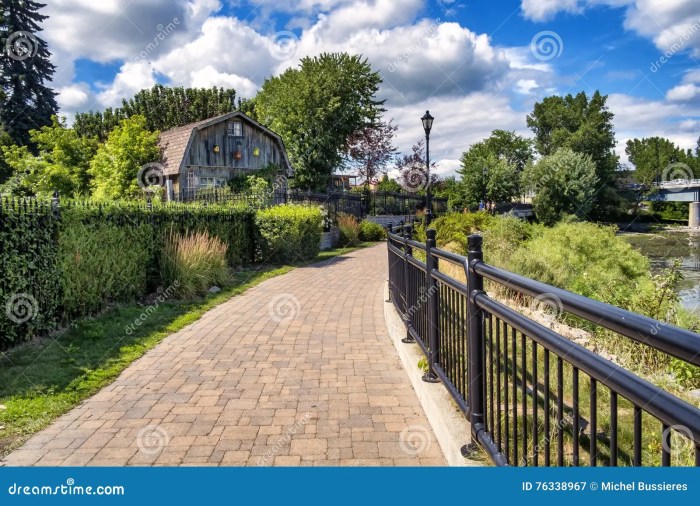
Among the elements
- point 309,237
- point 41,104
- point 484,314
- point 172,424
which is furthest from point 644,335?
point 41,104

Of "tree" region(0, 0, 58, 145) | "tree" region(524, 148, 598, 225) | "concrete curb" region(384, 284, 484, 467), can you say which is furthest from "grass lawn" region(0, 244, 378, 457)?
"tree" region(524, 148, 598, 225)

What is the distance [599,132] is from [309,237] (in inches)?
2149

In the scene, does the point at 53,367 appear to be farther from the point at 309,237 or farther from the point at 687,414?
the point at 309,237

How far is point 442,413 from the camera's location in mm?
3582

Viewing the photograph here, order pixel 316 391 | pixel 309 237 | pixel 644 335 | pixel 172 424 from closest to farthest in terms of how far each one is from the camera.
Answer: pixel 644 335 → pixel 172 424 → pixel 316 391 → pixel 309 237

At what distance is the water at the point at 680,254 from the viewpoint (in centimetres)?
1656

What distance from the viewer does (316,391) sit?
4.77 meters

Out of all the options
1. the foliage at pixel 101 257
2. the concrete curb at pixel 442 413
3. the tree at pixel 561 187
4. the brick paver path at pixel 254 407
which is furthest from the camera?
the tree at pixel 561 187

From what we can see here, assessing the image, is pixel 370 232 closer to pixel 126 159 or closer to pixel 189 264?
pixel 126 159

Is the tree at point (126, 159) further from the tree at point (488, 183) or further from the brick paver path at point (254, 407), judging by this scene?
the tree at point (488, 183)

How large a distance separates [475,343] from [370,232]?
2245cm

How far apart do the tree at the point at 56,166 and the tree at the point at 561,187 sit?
3469 centimetres

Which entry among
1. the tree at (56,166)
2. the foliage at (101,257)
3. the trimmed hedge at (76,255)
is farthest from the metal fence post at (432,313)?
the tree at (56,166)

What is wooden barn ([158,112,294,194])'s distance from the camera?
24859 millimetres
